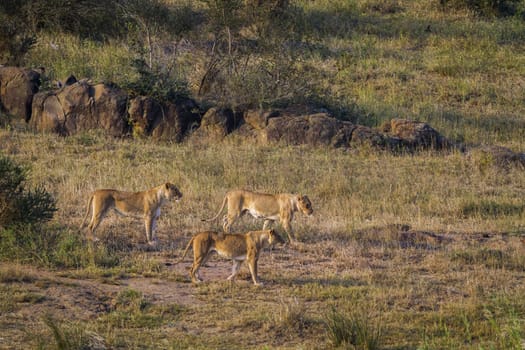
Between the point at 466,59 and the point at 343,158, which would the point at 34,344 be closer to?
the point at 343,158

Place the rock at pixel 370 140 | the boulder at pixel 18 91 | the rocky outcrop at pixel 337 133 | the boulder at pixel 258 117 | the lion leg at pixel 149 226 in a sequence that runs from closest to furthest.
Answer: the lion leg at pixel 149 226
the rock at pixel 370 140
the rocky outcrop at pixel 337 133
the boulder at pixel 258 117
the boulder at pixel 18 91

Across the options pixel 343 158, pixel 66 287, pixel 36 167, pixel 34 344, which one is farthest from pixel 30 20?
pixel 34 344

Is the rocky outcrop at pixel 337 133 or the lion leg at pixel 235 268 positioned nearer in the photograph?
the lion leg at pixel 235 268

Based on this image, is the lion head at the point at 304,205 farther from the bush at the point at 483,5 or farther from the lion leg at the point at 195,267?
the bush at the point at 483,5

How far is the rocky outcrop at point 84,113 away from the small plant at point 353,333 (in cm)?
1294

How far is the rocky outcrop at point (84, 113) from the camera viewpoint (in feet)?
68.8

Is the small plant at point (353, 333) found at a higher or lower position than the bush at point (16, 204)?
lower

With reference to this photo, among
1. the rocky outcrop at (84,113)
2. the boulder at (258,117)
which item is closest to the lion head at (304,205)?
the boulder at (258,117)

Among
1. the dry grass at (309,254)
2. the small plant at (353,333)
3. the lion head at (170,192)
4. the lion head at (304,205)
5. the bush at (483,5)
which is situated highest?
the bush at (483,5)

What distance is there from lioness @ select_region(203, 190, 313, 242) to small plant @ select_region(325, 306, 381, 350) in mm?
4364

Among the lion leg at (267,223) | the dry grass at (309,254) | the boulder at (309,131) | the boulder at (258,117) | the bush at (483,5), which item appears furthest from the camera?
the bush at (483,5)

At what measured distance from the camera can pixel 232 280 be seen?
11.2 metres

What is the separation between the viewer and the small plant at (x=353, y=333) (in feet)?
28.4

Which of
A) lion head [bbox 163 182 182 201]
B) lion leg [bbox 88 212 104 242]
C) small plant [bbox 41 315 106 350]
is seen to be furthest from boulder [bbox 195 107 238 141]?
small plant [bbox 41 315 106 350]
